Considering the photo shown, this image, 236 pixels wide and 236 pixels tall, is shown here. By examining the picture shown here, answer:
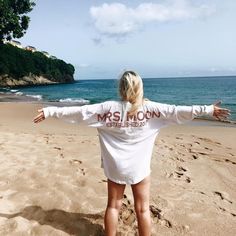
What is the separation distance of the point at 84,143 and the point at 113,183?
5.16m

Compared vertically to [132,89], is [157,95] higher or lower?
lower

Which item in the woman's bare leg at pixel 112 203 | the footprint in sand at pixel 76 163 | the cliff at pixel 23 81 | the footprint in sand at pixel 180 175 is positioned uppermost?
the woman's bare leg at pixel 112 203

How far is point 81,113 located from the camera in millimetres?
3422

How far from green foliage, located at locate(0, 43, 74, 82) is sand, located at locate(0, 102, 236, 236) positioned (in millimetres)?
68657

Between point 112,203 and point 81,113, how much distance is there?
99 cm

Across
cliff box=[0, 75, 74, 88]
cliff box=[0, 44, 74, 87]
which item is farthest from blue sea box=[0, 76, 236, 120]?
cliff box=[0, 44, 74, 87]

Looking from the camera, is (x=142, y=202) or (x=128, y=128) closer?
(x=128, y=128)

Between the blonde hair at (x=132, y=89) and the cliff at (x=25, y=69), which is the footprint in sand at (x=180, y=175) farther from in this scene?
the cliff at (x=25, y=69)

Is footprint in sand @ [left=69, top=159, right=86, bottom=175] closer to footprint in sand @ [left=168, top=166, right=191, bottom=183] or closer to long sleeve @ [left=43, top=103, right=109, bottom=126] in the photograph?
footprint in sand @ [left=168, top=166, right=191, bottom=183]

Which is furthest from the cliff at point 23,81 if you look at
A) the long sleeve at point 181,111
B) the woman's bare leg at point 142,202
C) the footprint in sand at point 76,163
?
the long sleeve at point 181,111

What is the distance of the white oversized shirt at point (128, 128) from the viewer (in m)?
3.32

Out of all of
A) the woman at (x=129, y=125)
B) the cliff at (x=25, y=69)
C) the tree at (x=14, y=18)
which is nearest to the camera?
the woman at (x=129, y=125)

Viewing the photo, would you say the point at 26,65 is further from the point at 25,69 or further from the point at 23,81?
the point at 23,81

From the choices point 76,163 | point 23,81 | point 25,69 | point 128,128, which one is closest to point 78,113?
point 128,128
